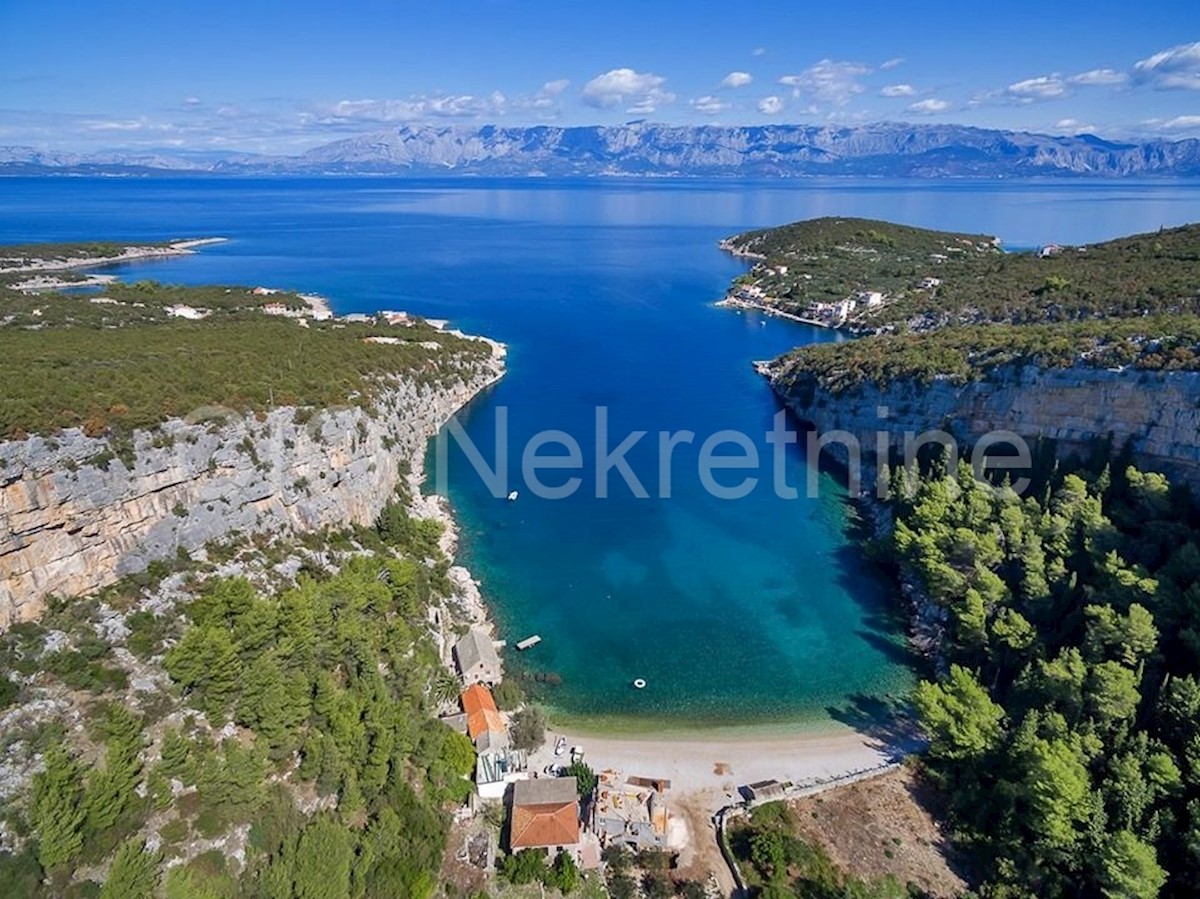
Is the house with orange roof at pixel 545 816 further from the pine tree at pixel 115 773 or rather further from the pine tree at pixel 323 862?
the pine tree at pixel 115 773

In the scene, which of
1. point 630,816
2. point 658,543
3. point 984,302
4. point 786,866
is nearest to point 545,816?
point 630,816

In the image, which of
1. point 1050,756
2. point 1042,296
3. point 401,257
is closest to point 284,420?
point 1050,756

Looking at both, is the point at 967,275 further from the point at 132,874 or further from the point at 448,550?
the point at 132,874

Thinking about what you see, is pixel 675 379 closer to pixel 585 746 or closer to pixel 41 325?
pixel 585 746

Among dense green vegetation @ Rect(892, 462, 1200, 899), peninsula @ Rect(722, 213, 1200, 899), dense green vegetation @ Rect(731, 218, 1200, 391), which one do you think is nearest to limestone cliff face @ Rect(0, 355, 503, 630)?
peninsula @ Rect(722, 213, 1200, 899)

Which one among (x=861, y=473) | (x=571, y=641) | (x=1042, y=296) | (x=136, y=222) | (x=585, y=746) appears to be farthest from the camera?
(x=136, y=222)
